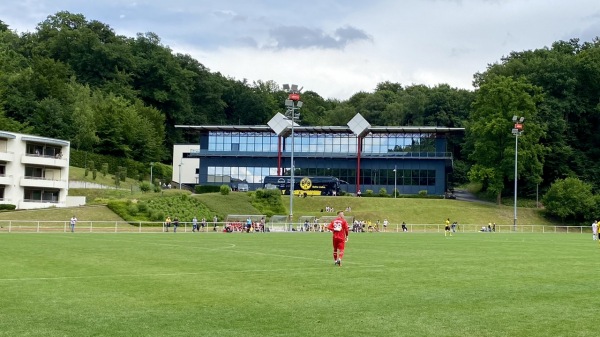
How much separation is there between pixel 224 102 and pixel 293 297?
455 feet

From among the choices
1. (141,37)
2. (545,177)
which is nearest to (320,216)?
(545,177)

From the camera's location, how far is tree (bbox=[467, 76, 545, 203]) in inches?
3711

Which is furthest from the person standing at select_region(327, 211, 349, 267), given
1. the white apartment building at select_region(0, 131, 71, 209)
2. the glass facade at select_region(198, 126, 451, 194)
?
the glass facade at select_region(198, 126, 451, 194)

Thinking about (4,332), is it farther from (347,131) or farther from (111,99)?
(111,99)

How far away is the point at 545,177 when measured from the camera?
105 metres

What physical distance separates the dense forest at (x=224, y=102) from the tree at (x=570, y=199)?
5.11 m

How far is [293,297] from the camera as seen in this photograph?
15117mm

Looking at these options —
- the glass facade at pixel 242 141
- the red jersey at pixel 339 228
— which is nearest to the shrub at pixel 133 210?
the glass facade at pixel 242 141

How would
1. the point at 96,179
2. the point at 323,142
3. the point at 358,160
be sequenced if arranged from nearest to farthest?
the point at 96,179
the point at 358,160
the point at 323,142

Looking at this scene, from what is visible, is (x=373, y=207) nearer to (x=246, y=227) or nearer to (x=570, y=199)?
(x=570, y=199)

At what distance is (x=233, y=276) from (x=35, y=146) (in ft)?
226

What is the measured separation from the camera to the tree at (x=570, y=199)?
89.8 metres

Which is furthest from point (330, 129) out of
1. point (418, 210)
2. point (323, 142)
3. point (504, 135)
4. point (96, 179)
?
point (96, 179)

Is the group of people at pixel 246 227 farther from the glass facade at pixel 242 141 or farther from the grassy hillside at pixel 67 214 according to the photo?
the glass facade at pixel 242 141
